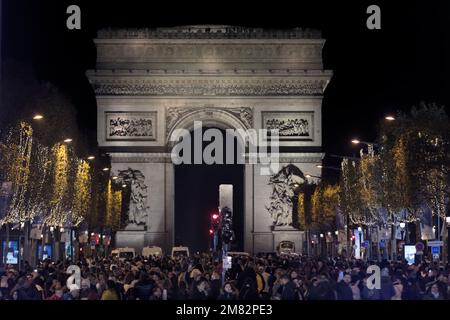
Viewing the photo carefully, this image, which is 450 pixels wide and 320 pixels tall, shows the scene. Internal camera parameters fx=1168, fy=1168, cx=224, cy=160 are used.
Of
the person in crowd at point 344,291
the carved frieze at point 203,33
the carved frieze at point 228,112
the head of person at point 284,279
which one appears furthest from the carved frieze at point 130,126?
the person in crowd at point 344,291

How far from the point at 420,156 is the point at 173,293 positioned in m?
30.0

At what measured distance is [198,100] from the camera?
98688 millimetres

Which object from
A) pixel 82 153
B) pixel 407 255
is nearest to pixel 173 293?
pixel 407 255

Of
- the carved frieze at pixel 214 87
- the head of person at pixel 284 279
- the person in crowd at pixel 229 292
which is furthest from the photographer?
the carved frieze at pixel 214 87

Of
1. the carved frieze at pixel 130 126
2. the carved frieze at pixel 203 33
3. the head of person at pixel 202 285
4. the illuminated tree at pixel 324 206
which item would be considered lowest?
the head of person at pixel 202 285

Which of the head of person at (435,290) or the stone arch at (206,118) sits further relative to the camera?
the stone arch at (206,118)

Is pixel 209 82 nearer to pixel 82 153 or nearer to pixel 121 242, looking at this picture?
pixel 121 242

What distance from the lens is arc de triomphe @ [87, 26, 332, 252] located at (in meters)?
97.7

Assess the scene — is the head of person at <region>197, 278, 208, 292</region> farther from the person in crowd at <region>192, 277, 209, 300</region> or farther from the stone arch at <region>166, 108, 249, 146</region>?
the stone arch at <region>166, 108, 249, 146</region>

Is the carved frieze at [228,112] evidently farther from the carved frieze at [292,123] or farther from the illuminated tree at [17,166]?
the illuminated tree at [17,166]

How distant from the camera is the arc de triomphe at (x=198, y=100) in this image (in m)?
97.7

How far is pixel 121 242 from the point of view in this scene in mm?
97125

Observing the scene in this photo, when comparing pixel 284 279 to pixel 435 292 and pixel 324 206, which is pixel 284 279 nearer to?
pixel 435 292

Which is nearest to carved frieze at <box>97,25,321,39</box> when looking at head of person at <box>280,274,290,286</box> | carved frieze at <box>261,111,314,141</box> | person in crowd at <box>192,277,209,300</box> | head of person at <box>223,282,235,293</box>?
carved frieze at <box>261,111,314,141</box>
